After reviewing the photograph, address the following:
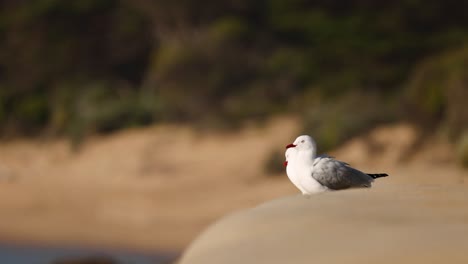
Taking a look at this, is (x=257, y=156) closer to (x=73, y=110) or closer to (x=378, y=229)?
(x=73, y=110)

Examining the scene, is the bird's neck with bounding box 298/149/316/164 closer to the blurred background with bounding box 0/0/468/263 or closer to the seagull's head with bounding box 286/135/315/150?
the seagull's head with bounding box 286/135/315/150

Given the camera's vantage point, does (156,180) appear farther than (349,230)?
Yes

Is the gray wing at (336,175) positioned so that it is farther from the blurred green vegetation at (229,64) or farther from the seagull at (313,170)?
the blurred green vegetation at (229,64)

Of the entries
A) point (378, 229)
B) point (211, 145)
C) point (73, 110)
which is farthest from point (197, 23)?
point (378, 229)

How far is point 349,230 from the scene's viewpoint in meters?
4.71

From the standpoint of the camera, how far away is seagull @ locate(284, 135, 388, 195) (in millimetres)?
5699

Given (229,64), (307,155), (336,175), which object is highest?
(229,64)

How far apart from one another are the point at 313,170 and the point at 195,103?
18.0 m

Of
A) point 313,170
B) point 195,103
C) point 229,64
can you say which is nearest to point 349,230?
point 313,170

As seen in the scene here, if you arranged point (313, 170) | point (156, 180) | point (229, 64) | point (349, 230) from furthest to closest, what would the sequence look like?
point (229, 64)
point (156, 180)
point (313, 170)
point (349, 230)

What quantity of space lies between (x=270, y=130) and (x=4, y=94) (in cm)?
1031

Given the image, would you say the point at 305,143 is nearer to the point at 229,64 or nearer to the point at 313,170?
the point at 313,170

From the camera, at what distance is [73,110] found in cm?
2705

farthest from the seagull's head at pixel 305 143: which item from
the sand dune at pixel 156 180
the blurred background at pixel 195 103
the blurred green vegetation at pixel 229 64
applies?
the blurred green vegetation at pixel 229 64
